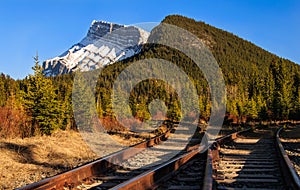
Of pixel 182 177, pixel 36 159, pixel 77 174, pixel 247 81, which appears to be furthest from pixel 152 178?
Result: pixel 247 81

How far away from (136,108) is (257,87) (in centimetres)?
4038

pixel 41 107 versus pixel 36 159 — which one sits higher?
pixel 41 107

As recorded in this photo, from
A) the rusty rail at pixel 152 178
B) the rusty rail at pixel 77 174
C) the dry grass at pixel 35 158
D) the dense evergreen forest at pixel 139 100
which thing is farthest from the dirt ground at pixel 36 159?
the rusty rail at pixel 152 178

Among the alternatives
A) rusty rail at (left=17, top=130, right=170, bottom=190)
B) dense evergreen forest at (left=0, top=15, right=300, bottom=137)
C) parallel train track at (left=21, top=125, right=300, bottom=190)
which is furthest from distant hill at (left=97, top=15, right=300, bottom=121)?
parallel train track at (left=21, top=125, right=300, bottom=190)

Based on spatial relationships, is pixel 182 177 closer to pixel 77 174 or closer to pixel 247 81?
pixel 77 174

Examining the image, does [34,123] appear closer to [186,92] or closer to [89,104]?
[89,104]

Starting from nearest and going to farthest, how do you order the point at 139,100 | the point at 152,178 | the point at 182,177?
the point at 152,178, the point at 182,177, the point at 139,100

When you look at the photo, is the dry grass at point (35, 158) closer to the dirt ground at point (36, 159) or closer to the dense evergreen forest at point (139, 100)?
the dirt ground at point (36, 159)

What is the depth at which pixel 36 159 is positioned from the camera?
7.93 meters

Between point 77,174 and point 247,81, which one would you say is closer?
point 77,174

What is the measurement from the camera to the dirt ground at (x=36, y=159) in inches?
230

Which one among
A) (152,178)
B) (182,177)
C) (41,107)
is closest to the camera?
(152,178)

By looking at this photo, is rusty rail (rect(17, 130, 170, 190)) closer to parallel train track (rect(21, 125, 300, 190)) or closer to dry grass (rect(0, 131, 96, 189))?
parallel train track (rect(21, 125, 300, 190))

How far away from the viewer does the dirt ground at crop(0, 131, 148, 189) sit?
19.1 feet
